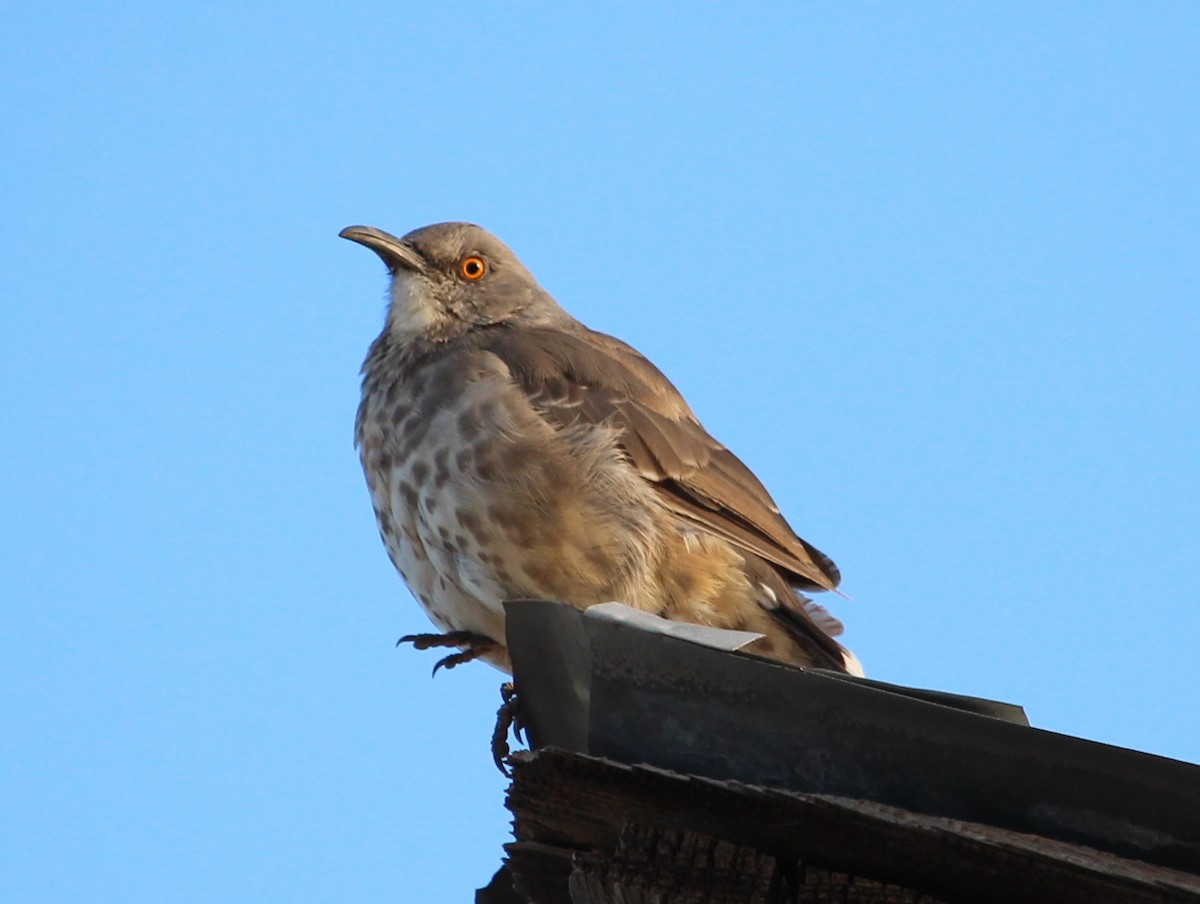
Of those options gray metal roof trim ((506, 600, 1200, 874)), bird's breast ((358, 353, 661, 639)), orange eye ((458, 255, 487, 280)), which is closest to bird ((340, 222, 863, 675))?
bird's breast ((358, 353, 661, 639))

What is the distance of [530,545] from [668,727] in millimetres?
2537

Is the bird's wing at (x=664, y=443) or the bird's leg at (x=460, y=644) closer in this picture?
the bird's leg at (x=460, y=644)

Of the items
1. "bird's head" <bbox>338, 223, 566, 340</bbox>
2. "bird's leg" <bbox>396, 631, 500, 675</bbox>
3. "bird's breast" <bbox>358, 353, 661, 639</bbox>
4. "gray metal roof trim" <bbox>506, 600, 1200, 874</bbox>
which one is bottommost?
"gray metal roof trim" <bbox>506, 600, 1200, 874</bbox>

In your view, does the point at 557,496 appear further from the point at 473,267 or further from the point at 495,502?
the point at 473,267

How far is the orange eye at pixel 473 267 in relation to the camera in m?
7.62

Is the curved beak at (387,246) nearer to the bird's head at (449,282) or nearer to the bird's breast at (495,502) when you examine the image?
the bird's head at (449,282)

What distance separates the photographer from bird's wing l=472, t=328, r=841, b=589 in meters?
6.69

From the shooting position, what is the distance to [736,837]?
3.48m

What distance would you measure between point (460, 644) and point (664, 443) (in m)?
1.34

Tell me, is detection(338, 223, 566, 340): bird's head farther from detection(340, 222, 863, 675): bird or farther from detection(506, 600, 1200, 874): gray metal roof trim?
detection(506, 600, 1200, 874): gray metal roof trim

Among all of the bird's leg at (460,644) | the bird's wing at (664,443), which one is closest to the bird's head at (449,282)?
the bird's wing at (664,443)

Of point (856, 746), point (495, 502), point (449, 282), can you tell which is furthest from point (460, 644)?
point (856, 746)

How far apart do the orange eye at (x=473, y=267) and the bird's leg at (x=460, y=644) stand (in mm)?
2110

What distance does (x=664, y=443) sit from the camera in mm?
6820
